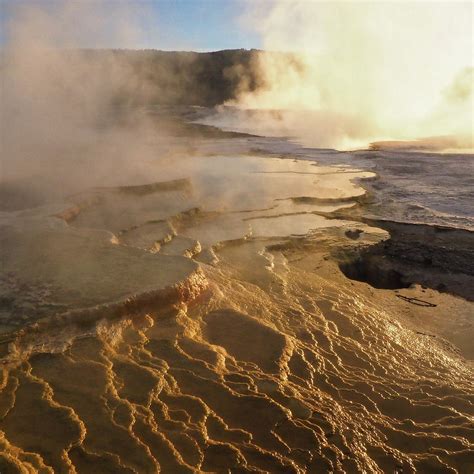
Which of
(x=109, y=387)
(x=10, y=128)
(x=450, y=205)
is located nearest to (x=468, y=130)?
(x=450, y=205)

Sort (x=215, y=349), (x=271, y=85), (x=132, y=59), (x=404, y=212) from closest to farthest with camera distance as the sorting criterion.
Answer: (x=215, y=349) < (x=404, y=212) < (x=132, y=59) < (x=271, y=85)

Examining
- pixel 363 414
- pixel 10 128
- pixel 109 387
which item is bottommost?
pixel 363 414

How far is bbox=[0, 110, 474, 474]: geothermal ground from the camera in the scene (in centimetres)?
203

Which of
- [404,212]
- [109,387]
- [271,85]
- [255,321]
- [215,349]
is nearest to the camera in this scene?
[109,387]

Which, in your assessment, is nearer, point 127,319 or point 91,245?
point 127,319

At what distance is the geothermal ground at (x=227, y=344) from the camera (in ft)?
6.65

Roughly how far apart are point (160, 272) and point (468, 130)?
1603cm

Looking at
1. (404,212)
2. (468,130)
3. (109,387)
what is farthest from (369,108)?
(109,387)

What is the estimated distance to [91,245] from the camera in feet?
12.2

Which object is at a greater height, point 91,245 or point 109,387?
point 91,245

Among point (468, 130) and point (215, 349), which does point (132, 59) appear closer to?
point (468, 130)

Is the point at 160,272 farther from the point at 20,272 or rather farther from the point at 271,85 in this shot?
the point at 271,85

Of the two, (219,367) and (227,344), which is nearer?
(219,367)

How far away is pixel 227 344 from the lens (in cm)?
286
